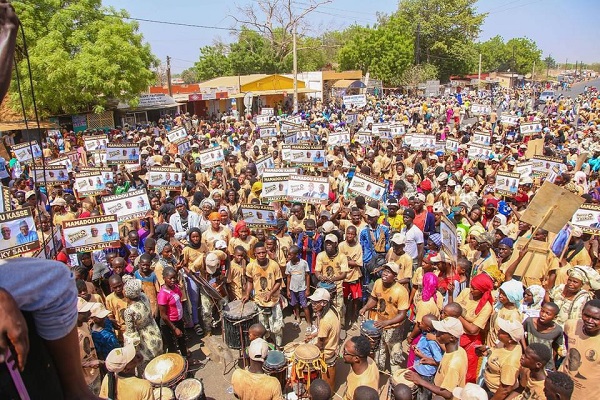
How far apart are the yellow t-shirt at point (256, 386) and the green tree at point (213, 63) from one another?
202 ft

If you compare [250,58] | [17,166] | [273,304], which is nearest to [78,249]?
[273,304]

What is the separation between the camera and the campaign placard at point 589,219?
7323mm

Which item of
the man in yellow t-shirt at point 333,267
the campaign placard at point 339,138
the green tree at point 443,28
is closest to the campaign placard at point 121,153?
the campaign placard at point 339,138

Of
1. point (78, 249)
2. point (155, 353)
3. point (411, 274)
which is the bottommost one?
point (155, 353)

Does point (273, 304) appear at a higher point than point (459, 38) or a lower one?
lower

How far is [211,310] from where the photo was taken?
7129 mm

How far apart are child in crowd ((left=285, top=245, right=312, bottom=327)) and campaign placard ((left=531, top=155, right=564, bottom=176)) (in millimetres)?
8032

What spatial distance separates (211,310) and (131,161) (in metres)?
7.77

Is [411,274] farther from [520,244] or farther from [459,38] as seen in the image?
[459,38]

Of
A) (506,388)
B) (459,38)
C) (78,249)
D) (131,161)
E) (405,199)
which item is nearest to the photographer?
(506,388)

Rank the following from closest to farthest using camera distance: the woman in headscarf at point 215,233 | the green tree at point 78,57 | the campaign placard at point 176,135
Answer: the woman in headscarf at point 215,233 → the campaign placard at point 176,135 → the green tree at point 78,57

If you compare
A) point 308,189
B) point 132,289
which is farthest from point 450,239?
point 132,289

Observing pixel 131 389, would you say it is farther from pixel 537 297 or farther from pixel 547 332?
pixel 537 297

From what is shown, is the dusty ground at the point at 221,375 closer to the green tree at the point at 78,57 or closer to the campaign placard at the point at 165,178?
the campaign placard at the point at 165,178
